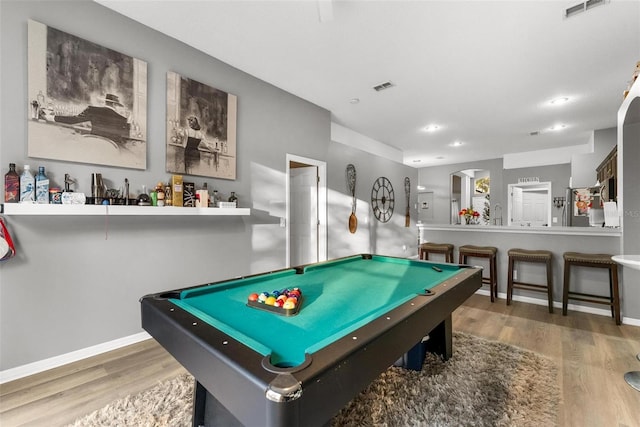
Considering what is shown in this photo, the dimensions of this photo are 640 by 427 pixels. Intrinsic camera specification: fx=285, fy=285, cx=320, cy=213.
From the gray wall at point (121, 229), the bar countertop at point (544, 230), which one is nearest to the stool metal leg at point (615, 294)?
the bar countertop at point (544, 230)

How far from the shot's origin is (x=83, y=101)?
216 cm

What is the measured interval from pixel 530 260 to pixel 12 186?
199 inches

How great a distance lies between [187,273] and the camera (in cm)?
280

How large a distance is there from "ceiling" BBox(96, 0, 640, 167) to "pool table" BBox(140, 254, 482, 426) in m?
1.73

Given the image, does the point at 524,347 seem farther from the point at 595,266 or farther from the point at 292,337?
the point at 292,337

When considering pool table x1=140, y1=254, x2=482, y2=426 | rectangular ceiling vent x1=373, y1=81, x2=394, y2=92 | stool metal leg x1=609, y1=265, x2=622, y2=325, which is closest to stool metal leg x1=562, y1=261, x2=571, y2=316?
stool metal leg x1=609, y1=265, x2=622, y2=325

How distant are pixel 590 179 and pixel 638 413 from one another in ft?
16.1

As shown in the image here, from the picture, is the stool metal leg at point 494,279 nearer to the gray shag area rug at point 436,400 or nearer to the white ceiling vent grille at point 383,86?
the gray shag area rug at point 436,400

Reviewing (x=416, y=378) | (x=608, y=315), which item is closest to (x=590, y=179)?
(x=608, y=315)

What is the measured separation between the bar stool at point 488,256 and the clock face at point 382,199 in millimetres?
1922

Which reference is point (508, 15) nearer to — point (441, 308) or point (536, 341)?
point (441, 308)

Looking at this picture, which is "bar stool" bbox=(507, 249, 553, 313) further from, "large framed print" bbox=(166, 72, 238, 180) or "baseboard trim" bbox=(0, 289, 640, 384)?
"baseboard trim" bbox=(0, 289, 640, 384)

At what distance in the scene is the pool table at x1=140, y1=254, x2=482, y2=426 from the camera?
0.74 metres

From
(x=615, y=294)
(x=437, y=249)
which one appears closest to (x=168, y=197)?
(x=437, y=249)
